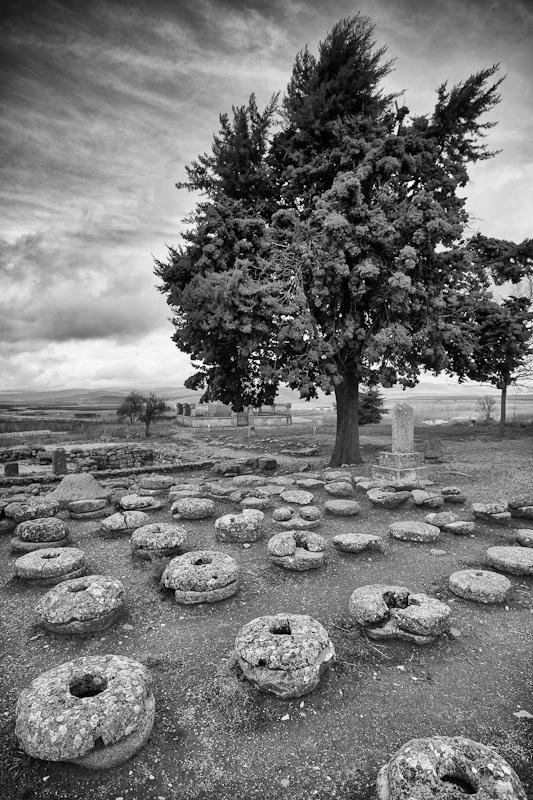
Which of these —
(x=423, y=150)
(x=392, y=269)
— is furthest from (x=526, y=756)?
(x=423, y=150)

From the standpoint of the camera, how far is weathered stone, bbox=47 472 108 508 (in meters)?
10.7

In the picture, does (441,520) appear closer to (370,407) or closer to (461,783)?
(461,783)

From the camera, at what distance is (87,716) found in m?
3.17

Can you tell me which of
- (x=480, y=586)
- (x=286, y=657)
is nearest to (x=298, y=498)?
(x=480, y=586)

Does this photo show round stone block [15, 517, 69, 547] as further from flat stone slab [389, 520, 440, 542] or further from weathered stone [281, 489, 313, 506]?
flat stone slab [389, 520, 440, 542]

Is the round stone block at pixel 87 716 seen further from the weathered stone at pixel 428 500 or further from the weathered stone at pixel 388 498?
the weathered stone at pixel 428 500

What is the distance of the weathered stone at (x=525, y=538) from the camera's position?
24.3ft

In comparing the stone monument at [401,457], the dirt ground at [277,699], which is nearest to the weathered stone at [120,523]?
the dirt ground at [277,699]

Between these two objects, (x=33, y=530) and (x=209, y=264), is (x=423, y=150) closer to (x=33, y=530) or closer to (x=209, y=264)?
(x=209, y=264)

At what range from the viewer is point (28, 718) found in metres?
3.21

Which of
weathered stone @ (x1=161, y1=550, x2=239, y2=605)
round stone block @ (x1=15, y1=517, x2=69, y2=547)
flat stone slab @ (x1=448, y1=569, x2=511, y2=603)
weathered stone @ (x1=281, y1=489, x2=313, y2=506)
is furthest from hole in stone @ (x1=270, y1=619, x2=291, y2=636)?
weathered stone @ (x1=281, y1=489, x2=313, y2=506)

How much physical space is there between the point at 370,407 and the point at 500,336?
14.0 meters

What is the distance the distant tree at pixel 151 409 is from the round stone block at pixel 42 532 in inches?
944

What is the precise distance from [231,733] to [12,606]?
3.83 meters
